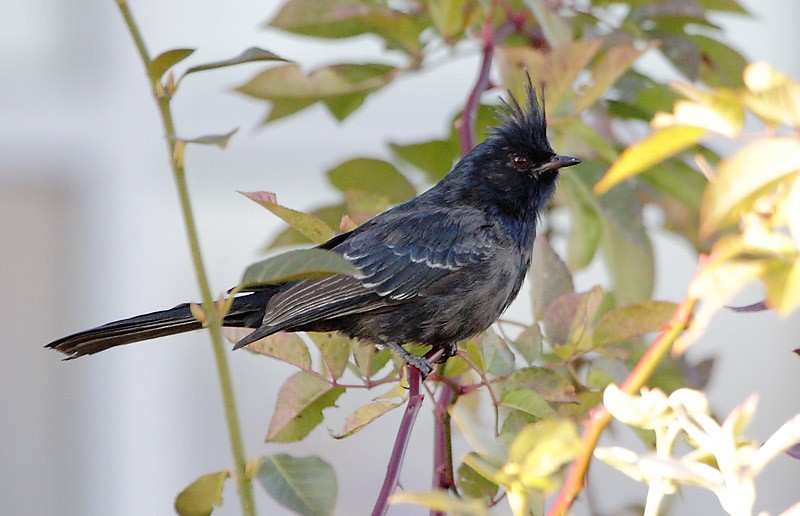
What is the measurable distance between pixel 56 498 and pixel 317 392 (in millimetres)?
3975

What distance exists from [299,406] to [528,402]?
0.28 metres

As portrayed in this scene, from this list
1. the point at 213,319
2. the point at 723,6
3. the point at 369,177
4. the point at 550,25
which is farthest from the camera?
the point at 723,6

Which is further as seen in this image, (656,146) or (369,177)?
(369,177)

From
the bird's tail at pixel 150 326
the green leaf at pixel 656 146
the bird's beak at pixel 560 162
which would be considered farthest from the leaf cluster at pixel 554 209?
the bird's tail at pixel 150 326

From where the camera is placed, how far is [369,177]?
68.9 inches

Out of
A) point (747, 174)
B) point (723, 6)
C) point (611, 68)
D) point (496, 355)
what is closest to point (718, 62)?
point (723, 6)

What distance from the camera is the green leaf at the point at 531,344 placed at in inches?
48.2

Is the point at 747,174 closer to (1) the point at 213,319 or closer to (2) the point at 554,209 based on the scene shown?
(1) the point at 213,319

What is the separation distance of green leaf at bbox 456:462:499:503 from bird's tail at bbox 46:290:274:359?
58 centimetres

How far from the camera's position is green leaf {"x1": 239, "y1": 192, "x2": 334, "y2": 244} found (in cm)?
117

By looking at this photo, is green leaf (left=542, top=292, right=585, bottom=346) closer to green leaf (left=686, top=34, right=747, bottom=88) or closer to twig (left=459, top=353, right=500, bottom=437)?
twig (left=459, top=353, right=500, bottom=437)

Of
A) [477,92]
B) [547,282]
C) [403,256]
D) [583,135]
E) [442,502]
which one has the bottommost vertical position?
[442,502]

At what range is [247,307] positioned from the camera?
204 centimetres

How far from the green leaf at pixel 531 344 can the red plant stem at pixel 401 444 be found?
0.44ft
